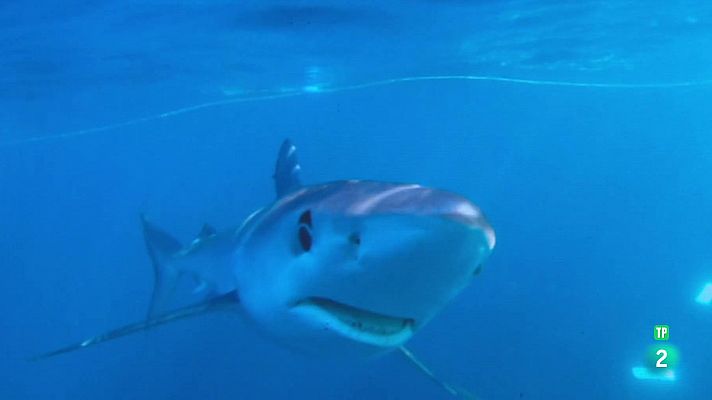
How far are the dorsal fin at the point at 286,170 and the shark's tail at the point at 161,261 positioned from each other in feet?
7.28

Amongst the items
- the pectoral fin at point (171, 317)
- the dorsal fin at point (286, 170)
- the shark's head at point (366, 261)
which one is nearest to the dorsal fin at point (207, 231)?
the dorsal fin at point (286, 170)

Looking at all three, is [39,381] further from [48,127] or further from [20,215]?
[20,215]

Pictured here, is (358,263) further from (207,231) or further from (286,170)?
A: (207,231)

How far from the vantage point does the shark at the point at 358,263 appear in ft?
8.62

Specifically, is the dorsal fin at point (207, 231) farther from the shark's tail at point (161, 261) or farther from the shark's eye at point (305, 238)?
the shark's eye at point (305, 238)

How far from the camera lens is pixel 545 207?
48.8 metres

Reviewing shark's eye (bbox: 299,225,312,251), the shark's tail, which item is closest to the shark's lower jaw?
shark's eye (bbox: 299,225,312,251)

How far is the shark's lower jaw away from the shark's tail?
16.0 feet

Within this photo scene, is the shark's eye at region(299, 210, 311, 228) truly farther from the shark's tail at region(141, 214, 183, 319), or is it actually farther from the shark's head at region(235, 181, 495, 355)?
the shark's tail at region(141, 214, 183, 319)

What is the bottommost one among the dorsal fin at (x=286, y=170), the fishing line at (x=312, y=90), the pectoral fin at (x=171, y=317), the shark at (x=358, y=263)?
the pectoral fin at (x=171, y=317)

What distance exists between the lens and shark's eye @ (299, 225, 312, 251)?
3.11m

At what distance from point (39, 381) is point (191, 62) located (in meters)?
17.0

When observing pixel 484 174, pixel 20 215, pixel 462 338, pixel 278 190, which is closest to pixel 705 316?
Result: pixel 462 338

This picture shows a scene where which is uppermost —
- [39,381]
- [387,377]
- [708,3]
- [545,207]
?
[708,3]
